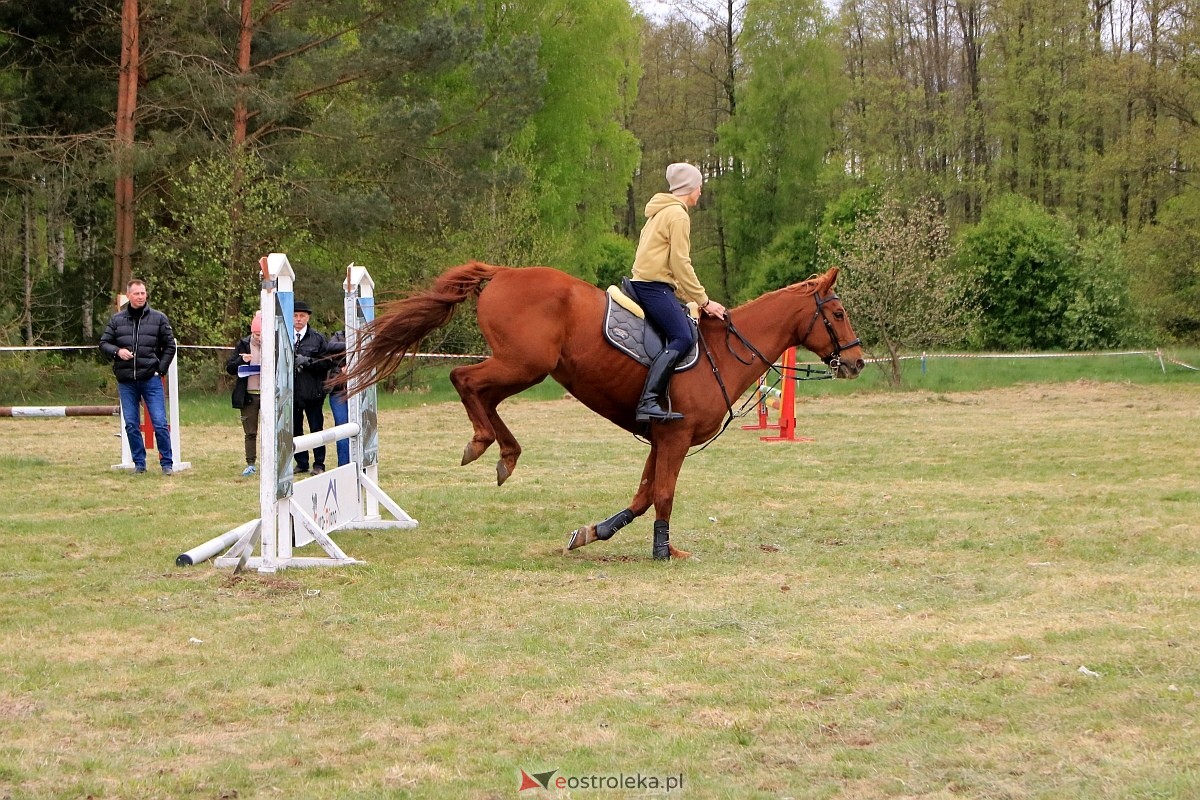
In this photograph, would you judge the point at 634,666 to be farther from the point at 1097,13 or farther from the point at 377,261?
the point at 1097,13

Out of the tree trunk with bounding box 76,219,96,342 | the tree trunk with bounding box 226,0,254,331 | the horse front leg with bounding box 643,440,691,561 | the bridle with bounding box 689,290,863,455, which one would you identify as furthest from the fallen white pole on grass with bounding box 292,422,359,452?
the tree trunk with bounding box 76,219,96,342

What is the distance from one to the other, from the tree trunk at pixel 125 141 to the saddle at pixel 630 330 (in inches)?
765

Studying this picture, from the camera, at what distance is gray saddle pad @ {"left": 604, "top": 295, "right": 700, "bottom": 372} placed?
8281mm

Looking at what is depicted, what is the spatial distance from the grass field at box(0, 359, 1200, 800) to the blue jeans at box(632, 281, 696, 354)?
5.03ft

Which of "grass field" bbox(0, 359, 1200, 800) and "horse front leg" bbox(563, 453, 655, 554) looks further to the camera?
"horse front leg" bbox(563, 453, 655, 554)

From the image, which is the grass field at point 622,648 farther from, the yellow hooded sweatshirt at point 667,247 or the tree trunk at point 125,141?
the tree trunk at point 125,141

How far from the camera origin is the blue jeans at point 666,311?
328 inches

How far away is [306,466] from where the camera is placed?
42.3 feet

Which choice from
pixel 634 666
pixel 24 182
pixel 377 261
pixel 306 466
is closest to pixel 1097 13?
pixel 377 261

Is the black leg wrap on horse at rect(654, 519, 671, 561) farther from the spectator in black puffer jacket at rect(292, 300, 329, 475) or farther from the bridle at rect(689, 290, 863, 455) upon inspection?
the spectator in black puffer jacket at rect(292, 300, 329, 475)

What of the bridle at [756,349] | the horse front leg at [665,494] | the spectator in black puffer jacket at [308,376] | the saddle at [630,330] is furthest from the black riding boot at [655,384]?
the spectator in black puffer jacket at [308,376]

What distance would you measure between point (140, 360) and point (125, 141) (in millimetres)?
14658

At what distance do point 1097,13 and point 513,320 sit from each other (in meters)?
44.7

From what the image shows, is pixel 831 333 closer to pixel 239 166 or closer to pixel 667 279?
pixel 667 279
